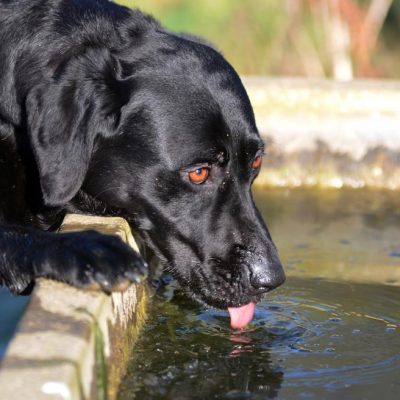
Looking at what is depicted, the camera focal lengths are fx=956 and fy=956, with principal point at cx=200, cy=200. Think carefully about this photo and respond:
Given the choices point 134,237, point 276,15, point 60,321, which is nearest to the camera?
→ point 60,321

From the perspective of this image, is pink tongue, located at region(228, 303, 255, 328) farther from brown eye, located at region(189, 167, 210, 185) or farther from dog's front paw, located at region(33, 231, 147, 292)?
dog's front paw, located at region(33, 231, 147, 292)

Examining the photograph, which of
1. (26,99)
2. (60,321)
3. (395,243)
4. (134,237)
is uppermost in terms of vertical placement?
(26,99)

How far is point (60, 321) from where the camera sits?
2.38 metres

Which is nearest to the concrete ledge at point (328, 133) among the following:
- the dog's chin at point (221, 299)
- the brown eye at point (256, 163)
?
the brown eye at point (256, 163)

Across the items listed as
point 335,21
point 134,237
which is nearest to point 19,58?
point 134,237

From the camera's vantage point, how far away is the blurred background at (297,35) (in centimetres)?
717

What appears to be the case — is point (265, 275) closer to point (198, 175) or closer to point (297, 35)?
point (198, 175)


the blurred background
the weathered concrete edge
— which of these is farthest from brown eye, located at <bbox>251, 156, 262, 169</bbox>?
the blurred background

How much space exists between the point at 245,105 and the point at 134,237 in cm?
61

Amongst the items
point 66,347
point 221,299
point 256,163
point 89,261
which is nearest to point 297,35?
point 256,163

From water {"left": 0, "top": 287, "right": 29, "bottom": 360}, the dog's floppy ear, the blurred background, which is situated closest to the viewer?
the dog's floppy ear

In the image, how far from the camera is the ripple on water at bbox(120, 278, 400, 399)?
2912 mm

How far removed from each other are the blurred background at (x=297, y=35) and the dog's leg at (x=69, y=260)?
Answer: 401cm

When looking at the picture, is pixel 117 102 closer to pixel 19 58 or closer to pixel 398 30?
pixel 19 58
